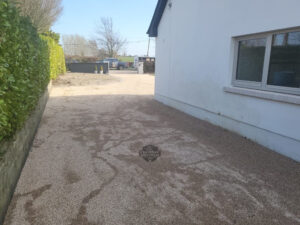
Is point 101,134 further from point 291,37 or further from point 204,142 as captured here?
point 291,37

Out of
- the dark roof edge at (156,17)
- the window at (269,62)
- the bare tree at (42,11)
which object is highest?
the bare tree at (42,11)

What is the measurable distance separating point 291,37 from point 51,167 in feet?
A: 14.6

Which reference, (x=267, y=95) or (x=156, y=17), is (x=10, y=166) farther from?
(x=156, y=17)

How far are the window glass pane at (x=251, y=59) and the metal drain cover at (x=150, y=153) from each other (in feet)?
8.30

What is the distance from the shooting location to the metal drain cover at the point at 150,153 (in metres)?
3.32

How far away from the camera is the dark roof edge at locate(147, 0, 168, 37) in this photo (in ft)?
24.1

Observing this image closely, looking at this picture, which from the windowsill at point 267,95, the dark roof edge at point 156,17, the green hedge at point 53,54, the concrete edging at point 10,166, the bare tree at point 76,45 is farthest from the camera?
the bare tree at point 76,45

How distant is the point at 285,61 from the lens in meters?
3.48

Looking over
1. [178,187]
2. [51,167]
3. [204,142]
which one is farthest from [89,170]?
[204,142]

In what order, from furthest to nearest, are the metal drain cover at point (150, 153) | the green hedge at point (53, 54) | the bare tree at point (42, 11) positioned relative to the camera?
the bare tree at point (42, 11) → the green hedge at point (53, 54) → the metal drain cover at point (150, 153)

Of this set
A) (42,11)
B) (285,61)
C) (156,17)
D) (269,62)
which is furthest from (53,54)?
(285,61)

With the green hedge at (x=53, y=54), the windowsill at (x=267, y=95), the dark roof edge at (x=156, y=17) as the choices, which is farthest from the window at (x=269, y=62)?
the green hedge at (x=53, y=54)

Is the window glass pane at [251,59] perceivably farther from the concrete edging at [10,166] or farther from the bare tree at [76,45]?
the bare tree at [76,45]

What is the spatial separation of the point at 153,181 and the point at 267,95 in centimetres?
261
